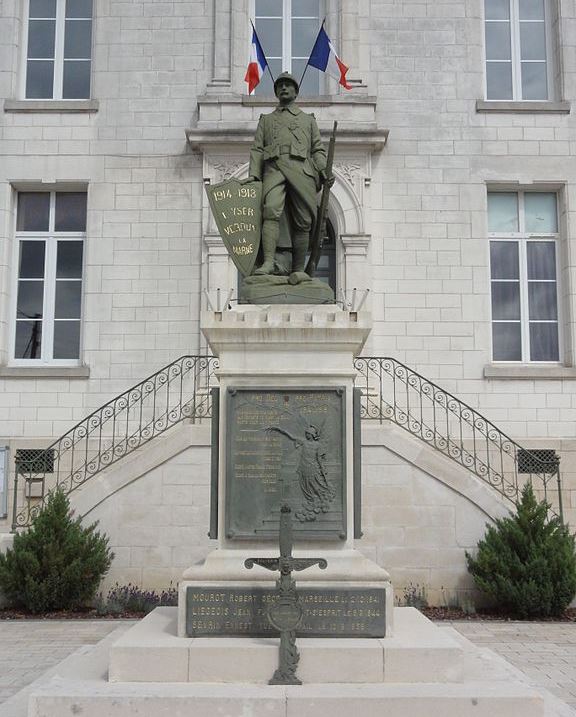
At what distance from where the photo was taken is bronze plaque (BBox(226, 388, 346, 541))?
6738 mm

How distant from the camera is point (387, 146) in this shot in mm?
15539

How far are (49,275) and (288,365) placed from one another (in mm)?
9821

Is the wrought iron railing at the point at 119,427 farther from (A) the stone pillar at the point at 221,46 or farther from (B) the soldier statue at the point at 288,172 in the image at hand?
(B) the soldier statue at the point at 288,172

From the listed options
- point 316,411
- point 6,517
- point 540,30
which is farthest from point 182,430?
point 540,30

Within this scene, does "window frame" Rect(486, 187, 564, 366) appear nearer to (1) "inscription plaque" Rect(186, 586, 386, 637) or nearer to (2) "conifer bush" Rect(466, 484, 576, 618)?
(2) "conifer bush" Rect(466, 484, 576, 618)

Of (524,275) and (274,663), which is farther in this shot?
(524,275)

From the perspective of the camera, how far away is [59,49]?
16.3m

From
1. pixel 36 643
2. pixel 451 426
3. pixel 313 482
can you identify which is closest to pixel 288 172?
pixel 313 482

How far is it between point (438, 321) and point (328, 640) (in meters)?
9.42

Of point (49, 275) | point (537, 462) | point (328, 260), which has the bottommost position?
point (537, 462)

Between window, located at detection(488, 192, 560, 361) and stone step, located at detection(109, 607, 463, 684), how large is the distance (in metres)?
9.95

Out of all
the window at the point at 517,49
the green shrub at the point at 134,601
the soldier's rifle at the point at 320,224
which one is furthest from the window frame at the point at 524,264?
the soldier's rifle at the point at 320,224

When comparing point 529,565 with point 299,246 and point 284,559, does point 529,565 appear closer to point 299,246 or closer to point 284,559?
point 299,246

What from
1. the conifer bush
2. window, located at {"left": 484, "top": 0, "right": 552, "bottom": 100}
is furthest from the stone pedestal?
window, located at {"left": 484, "top": 0, "right": 552, "bottom": 100}
